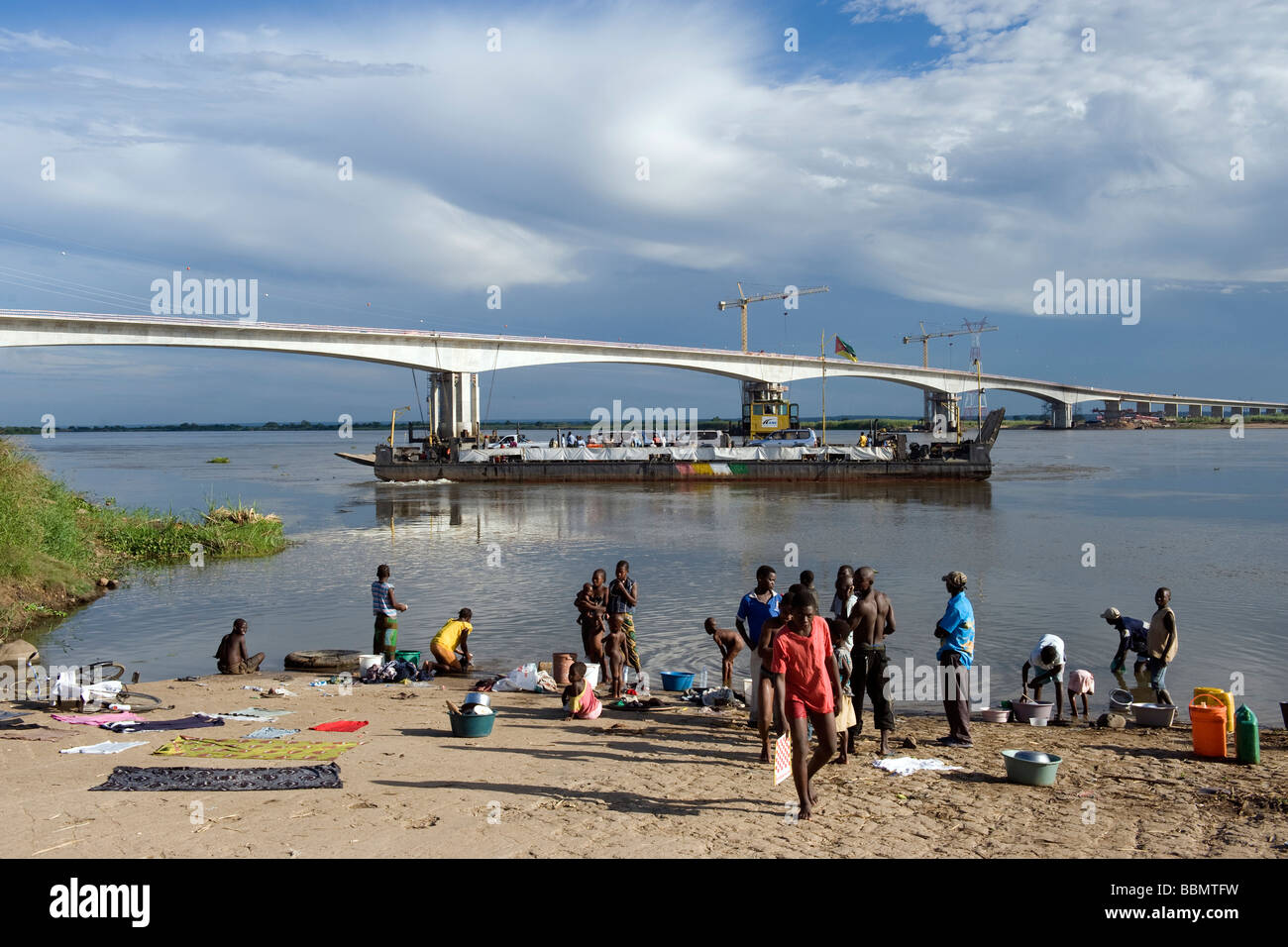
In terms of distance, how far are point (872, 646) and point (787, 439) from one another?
174 feet

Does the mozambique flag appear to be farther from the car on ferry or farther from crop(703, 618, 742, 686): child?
crop(703, 618, 742, 686): child

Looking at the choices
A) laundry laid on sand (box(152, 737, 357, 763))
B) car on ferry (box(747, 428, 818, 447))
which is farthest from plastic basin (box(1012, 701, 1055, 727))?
car on ferry (box(747, 428, 818, 447))

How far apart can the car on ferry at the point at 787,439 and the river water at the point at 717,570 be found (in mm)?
9051

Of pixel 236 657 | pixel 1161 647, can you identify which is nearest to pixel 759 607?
pixel 1161 647

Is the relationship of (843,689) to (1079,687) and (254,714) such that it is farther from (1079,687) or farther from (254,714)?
(254,714)

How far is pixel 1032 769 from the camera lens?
6.90m

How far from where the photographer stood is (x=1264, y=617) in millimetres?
15625

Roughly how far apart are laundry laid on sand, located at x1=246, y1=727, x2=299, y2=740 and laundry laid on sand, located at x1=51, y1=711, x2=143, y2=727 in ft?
4.50

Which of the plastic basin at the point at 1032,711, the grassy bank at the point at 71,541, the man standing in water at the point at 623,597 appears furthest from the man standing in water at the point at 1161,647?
the grassy bank at the point at 71,541

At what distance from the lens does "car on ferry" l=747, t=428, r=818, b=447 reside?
5780cm

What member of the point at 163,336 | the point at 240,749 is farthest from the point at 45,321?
the point at 240,749

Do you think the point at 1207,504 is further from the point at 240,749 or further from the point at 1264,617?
the point at 240,749

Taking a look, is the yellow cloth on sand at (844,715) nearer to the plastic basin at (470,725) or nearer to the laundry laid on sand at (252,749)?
the plastic basin at (470,725)
